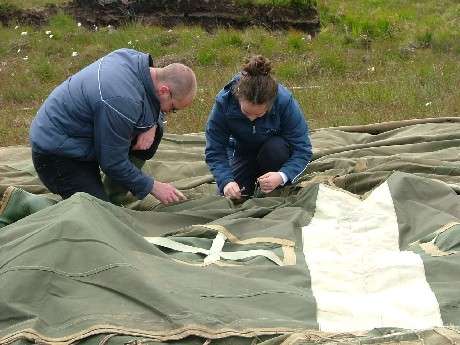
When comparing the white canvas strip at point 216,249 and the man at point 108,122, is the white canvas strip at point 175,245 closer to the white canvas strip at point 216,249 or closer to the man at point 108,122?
the white canvas strip at point 216,249

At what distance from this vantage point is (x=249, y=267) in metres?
3.45

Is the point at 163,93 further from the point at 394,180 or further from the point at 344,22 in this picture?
the point at 344,22

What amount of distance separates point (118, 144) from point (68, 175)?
52 cm

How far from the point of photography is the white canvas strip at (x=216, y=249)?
140 inches

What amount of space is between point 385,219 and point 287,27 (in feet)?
29.5

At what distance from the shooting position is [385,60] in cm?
978

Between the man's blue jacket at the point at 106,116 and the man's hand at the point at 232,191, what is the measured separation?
0.53 meters

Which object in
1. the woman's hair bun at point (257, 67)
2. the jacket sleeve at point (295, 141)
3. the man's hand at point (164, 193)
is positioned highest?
the woman's hair bun at point (257, 67)

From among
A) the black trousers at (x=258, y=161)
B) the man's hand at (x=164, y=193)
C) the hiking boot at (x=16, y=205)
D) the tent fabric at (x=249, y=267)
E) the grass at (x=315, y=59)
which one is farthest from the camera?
the grass at (x=315, y=59)

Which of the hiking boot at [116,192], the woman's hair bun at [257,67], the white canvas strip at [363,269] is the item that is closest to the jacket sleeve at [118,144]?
the hiking boot at [116,192]

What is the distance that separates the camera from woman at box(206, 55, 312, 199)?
4688 mm

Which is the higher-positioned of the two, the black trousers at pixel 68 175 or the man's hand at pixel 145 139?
the man's hand at pixel 145 139

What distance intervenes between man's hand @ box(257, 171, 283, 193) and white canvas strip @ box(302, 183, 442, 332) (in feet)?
1.10

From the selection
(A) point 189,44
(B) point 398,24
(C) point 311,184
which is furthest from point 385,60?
(C) point 311,184
